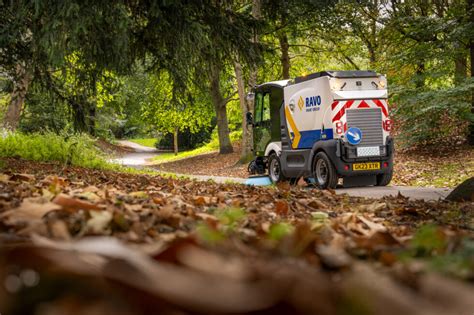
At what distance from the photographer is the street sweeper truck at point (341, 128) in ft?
38.4

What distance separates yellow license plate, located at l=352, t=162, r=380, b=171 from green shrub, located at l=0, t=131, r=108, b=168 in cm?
702

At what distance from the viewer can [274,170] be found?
14578 millimetres

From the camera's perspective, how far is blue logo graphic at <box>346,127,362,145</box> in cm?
1178

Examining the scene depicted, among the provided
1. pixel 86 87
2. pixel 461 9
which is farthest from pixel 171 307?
pixel 461 9

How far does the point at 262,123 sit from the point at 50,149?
595cm

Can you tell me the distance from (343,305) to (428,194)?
949 centimetres

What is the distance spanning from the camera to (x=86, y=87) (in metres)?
10.9

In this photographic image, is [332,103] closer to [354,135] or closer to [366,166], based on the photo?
[354,135]

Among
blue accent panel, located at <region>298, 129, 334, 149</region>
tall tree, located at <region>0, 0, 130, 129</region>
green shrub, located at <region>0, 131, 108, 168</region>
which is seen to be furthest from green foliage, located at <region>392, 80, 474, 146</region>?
tall tree, located at <region>0, 0, 130, 129</region>

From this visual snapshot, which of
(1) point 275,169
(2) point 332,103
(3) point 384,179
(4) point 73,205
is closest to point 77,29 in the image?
(4) point 73,205

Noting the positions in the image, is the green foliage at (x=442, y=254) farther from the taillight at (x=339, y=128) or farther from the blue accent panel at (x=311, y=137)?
the blue accent panel at (x=311, y=137)

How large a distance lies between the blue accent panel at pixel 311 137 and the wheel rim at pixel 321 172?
0.54 m

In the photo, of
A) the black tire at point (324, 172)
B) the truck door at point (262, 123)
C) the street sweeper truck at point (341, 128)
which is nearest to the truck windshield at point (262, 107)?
the truck door at point (262, 123)

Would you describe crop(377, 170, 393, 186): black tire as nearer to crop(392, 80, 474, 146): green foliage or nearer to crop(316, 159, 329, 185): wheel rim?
crop(316, 159, 329, 185): wheel rim
